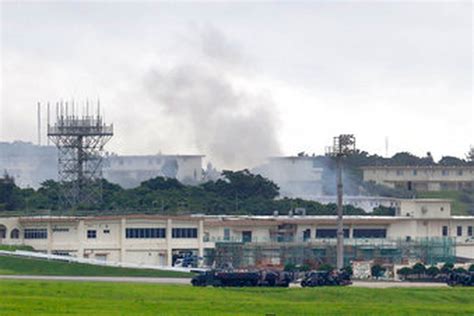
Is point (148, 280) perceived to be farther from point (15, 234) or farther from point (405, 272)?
point (15, 234)

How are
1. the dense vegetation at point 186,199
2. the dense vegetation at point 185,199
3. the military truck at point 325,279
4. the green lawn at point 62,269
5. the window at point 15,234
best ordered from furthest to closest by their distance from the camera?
1. the dense vegetation at point 186,199
2. the dense vegetation at point 185,199
3. the window at point 15,234
4. the green lawn at point 62,269
5. the military truck at point 325,279

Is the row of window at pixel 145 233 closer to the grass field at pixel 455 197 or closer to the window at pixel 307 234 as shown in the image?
the window at pixel 307 234

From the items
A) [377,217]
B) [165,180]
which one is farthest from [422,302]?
[165,180]

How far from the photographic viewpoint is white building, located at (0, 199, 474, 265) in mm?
125312

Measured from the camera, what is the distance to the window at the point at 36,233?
125 meters

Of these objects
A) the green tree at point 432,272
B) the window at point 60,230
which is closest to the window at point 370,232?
the window at point 60,230

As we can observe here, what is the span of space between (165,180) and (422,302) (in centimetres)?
8174

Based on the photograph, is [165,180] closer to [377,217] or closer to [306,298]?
[377,217]

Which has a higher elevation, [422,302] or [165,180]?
[165,180]

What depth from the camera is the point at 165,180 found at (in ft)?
541

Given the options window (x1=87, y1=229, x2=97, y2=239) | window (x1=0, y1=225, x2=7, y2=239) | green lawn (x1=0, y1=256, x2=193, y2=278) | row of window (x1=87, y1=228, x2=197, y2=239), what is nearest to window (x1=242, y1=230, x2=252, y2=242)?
row of window (x1=87, y1=228, x2=197, y2=239)

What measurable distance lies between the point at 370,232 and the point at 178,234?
738 inches

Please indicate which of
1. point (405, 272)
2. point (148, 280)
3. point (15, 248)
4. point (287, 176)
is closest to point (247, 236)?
point (15, 248)

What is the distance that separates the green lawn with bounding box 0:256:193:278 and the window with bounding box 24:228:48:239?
45.3 ft
